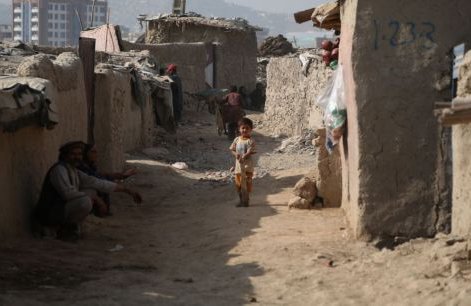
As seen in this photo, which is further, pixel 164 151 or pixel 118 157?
pixel 164 151

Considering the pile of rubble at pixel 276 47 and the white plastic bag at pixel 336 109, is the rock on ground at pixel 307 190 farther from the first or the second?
the pile of rubble at pixel 276 47

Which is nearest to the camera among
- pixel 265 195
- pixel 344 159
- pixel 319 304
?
pixel 319 304

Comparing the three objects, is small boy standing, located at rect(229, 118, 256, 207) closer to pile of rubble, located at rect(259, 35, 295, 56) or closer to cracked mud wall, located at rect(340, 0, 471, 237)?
cracked mud wall, located at rect(340, 0, 471, 237)

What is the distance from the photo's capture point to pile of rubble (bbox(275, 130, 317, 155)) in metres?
17.3

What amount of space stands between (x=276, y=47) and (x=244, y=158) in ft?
83.6

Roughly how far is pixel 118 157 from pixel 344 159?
4332 millimetres

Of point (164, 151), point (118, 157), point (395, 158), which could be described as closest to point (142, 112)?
point (164, 151)

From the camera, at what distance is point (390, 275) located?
7137mm

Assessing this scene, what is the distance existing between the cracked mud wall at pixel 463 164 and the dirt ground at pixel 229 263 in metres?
0.19

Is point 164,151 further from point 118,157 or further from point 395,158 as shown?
point 395,158

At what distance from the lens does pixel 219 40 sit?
97.6 feet

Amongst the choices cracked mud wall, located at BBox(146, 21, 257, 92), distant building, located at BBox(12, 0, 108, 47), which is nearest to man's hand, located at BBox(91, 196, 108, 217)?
cracked mud wall, located at BBox(146, 21, 257, 92)

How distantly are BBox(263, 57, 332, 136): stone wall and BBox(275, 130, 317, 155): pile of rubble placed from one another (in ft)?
0.72

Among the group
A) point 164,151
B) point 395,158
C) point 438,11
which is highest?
point 438,11
